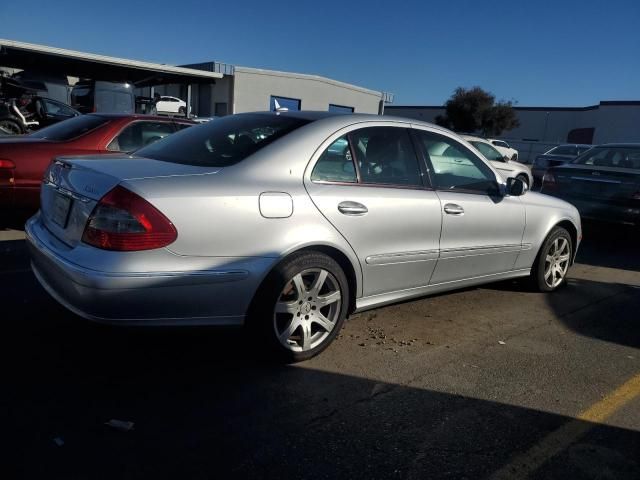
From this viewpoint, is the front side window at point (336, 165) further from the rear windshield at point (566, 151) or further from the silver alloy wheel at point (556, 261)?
the rear windshield at point (566, 151)

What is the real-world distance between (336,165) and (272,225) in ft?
2.32

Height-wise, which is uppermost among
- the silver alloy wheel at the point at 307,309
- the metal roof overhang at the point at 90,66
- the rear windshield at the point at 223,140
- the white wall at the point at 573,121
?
the white wall at the point at 573,121

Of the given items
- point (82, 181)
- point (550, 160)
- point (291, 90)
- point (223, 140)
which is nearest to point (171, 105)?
point (291, 90)

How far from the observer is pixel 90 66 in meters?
24.5

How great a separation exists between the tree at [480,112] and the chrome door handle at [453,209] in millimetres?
55111

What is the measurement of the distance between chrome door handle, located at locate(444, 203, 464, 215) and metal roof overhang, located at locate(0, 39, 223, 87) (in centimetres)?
2183

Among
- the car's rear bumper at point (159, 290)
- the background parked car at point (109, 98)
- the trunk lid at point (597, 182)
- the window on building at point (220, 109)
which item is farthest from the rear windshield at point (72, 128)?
the window on building at point (220, 109)

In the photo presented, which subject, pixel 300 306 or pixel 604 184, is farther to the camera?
pixel 604 184

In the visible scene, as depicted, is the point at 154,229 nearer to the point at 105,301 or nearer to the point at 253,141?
the point at 105,301

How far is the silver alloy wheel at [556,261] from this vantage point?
17.3 ft

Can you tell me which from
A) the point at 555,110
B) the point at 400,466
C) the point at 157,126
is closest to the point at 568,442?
the point at 400,466

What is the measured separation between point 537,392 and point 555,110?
6226cm

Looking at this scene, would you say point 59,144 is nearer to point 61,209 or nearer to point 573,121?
point 61,209

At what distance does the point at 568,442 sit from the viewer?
274 centimetres
